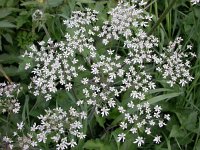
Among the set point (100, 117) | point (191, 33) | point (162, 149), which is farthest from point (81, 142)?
point (191, 33)

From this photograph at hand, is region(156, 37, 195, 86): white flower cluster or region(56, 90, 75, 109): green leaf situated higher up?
region(156, 37, 195, 86): white flower cluster

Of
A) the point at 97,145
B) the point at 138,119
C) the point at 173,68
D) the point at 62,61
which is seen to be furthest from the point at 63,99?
the point at 173,68

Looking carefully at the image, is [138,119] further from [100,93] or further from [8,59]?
[8,59]

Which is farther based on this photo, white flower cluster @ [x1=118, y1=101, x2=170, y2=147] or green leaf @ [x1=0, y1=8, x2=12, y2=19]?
green leaf @ [x1=0, y1=8, x2=12, y2=19]

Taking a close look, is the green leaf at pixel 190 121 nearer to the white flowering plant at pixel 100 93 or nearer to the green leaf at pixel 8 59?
the white flowering plant at pixel 100 93

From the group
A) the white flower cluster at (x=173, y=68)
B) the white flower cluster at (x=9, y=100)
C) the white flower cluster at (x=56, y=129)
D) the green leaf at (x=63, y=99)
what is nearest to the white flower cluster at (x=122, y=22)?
the white flower cluster at (x=173, y=68)

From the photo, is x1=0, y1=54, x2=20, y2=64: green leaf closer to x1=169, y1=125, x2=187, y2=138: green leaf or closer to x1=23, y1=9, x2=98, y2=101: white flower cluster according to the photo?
x1=23, y1=9, x2=98, y2=101: white flower cluster

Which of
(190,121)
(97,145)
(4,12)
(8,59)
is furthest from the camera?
(8,59)

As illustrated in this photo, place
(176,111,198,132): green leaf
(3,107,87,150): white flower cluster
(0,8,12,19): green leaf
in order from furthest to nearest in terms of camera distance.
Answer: (0,8,12,19): green leaf, (176,111,198,132): green leaf, (3,107,87,150): white flower cluster

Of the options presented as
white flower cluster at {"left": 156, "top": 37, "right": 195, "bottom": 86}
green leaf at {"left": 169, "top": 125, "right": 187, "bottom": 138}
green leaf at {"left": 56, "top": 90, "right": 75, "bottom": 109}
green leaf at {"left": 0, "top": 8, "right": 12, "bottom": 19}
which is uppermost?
green leaf at {"left": 0, "top": 8, "right": 12, "bottom": 19}

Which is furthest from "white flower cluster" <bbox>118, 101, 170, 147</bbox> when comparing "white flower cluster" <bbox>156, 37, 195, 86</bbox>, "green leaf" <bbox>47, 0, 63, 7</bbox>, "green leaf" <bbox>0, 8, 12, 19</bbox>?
"green leaf" <bbox>0, 8, 12, 19</bbox>
